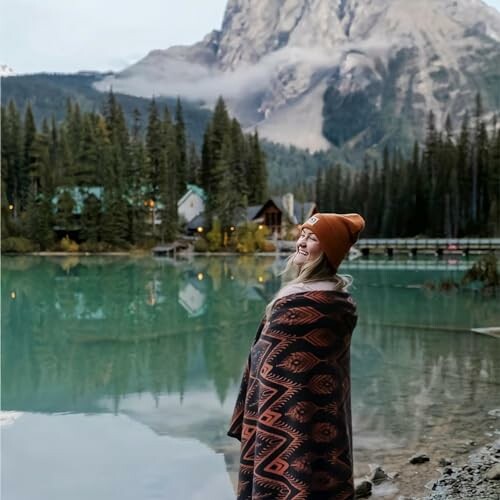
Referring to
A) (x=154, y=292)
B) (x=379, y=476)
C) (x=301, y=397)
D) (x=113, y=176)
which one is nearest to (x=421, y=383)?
(x=379, y=476)

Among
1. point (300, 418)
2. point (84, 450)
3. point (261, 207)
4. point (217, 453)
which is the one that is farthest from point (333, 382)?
point (261, 207)

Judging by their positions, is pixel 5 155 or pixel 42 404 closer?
pixel 42 404

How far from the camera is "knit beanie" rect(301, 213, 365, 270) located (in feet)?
8.15

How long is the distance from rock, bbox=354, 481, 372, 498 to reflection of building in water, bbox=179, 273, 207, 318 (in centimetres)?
1148

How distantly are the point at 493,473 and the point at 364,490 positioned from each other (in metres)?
0.88

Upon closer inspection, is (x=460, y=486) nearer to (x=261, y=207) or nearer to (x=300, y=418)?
(x=300, y=418)

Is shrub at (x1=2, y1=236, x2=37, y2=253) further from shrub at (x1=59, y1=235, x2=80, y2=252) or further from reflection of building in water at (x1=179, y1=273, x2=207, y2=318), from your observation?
reflection of building in water at (x1=179, y1=273, x2=207, y2=318)

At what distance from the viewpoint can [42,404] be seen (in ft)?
26.3

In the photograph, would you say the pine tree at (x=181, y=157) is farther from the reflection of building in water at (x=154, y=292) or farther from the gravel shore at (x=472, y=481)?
the gravel shore at (x=472, y=481)

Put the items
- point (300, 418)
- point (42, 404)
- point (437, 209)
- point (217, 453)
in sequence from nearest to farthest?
1. point (300, 418)
2. point (217, 453)
3. point (42, 404)
4. point (437, 209)

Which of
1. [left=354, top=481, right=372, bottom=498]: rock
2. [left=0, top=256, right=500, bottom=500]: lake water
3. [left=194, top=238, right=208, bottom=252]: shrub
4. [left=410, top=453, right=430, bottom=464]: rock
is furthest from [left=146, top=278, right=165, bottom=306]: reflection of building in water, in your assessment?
[left=194, top=238, right=208, bottom=252]: shrub

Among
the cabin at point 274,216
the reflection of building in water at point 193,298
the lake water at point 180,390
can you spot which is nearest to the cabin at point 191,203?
the cabin at point 274,216

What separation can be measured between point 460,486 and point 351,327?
9.28ft

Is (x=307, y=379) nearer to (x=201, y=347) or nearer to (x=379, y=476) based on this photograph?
(x=379, y=476)
